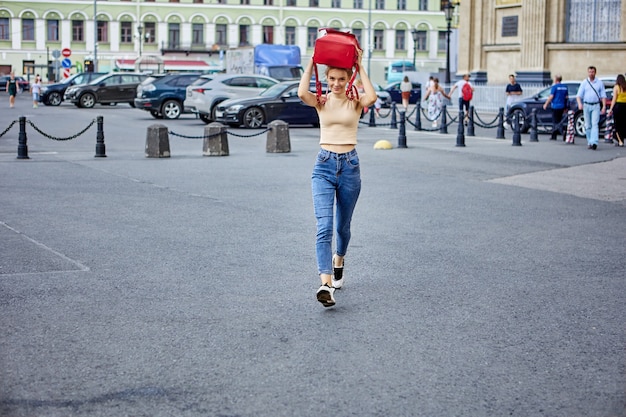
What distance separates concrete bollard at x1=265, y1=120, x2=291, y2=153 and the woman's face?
13.5 meters

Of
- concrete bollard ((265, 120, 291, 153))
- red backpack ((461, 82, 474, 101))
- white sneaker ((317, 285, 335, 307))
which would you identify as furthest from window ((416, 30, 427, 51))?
white sneaker ((317, 285, 335, 307))

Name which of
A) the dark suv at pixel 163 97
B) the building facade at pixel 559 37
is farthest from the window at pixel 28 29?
the building facade at pixel 559 37

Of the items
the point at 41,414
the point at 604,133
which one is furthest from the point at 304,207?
the point at 604,133

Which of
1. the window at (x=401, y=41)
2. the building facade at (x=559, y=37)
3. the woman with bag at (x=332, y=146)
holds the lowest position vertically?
the woman with bag at (x=332, y=146)

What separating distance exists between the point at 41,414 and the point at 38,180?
11.0 meters

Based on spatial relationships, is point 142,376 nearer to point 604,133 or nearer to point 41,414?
point 41,414

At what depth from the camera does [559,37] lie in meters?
40.2

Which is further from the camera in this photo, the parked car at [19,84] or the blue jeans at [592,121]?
the parked car at [19,84]

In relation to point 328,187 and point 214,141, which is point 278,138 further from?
point 328,187

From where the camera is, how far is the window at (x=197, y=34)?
93688 mm

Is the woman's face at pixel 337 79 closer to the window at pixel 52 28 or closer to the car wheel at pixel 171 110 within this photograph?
the car wheel at pixel 171 110

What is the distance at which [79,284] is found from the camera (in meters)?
7.88

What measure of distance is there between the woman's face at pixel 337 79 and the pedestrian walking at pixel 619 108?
1709 centimetres

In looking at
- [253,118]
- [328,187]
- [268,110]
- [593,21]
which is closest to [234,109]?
[253,118]
